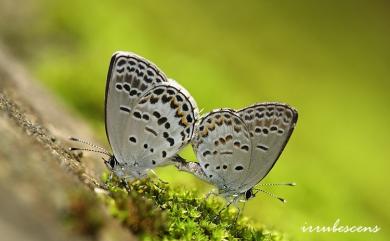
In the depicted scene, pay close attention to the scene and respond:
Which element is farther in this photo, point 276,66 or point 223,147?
point 276,66

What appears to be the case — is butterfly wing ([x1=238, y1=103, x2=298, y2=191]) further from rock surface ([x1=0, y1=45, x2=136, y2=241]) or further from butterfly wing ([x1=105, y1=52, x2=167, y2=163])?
rock surface ([x1=0, y1=45, x2=136, y2=241])

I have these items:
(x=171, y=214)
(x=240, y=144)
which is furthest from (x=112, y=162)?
(x=240, y=144)

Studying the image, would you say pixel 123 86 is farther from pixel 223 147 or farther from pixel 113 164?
pixel 223 147

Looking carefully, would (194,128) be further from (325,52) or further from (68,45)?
(325,52)

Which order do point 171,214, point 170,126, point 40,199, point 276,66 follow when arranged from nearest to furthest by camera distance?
point 40,199
point 171,214
point 170,126
point 276,66

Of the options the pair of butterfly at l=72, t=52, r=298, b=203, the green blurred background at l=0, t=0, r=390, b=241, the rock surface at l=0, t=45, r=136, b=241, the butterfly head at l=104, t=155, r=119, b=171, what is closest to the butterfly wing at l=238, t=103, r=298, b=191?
the pair of butterfly at l=72, t=52, r=298, b=203

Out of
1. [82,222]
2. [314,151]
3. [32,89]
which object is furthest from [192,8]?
[82,222]
